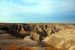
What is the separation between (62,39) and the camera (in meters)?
4.08

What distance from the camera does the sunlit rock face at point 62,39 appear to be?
4020 millimetres

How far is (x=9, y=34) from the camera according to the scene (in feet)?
13.4

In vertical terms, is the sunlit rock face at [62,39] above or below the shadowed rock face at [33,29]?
→ below

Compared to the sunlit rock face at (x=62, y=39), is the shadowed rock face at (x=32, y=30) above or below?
above

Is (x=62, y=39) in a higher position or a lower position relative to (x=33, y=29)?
lower

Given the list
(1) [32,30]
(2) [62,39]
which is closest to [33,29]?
(1) [32,30]

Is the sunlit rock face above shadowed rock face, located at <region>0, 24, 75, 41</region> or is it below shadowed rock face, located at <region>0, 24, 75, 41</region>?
below

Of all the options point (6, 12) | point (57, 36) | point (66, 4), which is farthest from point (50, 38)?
point (6, 12)

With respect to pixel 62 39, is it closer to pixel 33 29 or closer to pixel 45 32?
pixel 45 32

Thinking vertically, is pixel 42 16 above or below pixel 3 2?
below

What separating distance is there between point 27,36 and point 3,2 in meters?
0.79

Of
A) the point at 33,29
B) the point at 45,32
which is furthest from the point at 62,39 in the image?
the point at 33,29

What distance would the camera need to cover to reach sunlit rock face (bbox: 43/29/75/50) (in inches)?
158

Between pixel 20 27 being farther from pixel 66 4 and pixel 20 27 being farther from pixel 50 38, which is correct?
pixel 66 4
